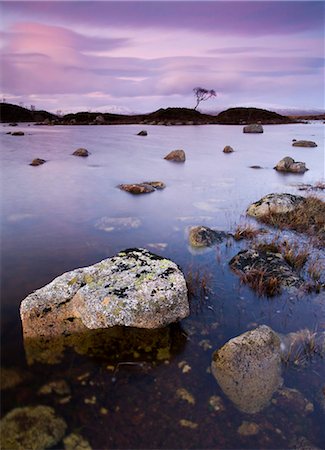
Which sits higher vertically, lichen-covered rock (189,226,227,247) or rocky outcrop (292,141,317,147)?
rocky outcrop (292,141,317,147)

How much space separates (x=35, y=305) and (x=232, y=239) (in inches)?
260

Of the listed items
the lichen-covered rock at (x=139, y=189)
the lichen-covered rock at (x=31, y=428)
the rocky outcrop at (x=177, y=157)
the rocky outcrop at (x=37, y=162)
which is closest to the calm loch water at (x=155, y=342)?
the lichen-covered rock at (x=31, y=428)

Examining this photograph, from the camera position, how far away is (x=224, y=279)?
8.30 m

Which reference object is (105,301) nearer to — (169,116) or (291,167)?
(291,167)

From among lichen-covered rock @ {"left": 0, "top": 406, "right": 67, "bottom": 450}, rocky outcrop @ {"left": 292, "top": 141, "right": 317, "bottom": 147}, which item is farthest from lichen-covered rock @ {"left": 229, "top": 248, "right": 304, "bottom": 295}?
rocky outcrop @ {"left": 292, "top": 141, "right": 317, "bottom": 147}

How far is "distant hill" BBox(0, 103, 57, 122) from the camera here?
11000 centimetres

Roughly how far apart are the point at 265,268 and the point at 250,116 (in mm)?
114909

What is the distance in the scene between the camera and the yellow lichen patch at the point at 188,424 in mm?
4613

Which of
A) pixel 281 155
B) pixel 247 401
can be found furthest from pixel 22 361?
pixel 281 155

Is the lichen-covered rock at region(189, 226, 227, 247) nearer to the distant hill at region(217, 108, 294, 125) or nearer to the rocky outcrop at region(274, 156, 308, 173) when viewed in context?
the rocky outcrop at region(274, 156, 308, 173)

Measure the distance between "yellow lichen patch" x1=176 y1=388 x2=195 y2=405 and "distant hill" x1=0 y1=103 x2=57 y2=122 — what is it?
115005 mm

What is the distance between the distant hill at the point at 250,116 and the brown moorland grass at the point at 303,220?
319 ft

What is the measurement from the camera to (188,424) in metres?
4.64

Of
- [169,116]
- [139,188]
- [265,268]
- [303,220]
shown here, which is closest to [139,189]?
[139,188]
